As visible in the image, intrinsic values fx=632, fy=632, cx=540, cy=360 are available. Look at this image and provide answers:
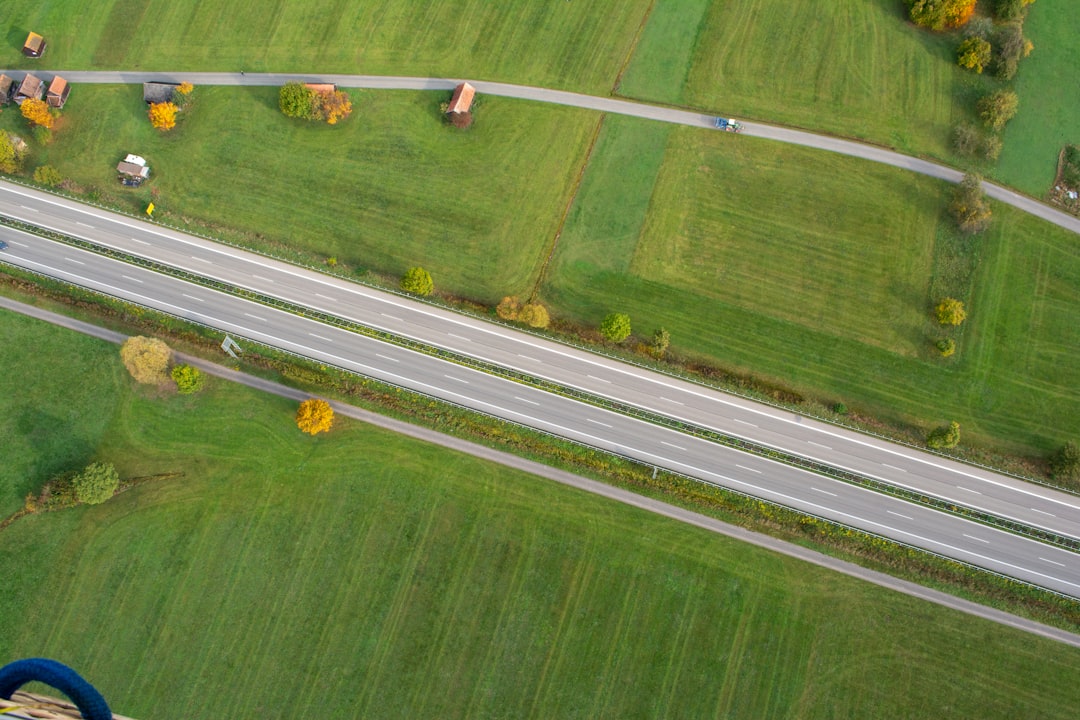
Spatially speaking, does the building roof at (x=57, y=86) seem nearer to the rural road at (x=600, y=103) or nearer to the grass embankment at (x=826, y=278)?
the rural road at (x=600, y=103)

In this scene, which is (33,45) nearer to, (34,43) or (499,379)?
(34,43)

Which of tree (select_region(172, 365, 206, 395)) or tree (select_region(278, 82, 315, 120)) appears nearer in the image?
tree (select_region(172, 365, 206, 395))

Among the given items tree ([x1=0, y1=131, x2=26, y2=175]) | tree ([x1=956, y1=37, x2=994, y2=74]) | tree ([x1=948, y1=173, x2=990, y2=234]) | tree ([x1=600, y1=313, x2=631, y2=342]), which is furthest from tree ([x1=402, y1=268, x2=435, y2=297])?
tree ([x1=956, y1=37, x2=994, y2=74])

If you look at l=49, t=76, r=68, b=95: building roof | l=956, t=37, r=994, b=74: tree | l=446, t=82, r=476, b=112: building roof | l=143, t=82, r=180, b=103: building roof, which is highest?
l=956, t=37, r=994, b=74: tree

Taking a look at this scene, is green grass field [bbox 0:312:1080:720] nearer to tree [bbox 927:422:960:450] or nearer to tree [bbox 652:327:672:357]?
tree [bbox 927:422:960:450]

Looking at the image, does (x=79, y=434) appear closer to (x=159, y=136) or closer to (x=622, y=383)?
(x=159, y=136)

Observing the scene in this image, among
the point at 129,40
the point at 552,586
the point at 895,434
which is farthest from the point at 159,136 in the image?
the point at 895,434
